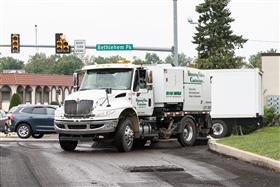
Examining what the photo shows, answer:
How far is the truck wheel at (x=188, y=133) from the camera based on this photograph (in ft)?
65.2

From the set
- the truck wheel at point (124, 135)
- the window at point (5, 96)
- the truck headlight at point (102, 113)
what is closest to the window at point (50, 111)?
the truck wheel at point (124, 135)

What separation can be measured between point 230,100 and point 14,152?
12.9m

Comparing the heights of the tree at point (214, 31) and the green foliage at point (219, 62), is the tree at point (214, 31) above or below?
above

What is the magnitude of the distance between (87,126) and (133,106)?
5.70ft

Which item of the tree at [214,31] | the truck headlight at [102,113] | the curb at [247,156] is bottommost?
the curb at [247,156]

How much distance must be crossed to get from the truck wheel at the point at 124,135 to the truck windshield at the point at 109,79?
1106mm

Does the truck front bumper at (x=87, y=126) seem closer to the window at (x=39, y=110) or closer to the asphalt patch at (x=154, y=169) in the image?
the asphalt patch at (x=154, y=169)

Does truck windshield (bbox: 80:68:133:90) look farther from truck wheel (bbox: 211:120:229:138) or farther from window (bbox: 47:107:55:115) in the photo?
truck wheel (bbox: 211:120:229:138)

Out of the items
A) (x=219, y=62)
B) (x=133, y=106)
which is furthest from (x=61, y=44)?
(x=133, y=106)

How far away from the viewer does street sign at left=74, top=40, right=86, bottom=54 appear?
120 ft

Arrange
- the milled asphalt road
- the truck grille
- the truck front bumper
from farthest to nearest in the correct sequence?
1. the truck grille
2. the truck front bumper
3. the milled asphalt road

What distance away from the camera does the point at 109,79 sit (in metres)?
18.1

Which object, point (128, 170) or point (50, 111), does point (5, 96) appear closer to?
point (50, 111)

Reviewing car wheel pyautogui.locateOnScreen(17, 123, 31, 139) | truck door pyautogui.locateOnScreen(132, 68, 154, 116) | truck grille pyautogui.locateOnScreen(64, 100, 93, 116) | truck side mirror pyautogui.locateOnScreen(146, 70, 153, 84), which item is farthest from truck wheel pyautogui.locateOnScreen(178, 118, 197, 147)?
car wheel pyautogui.locateOnScreen(17, 123, 31, 139)
